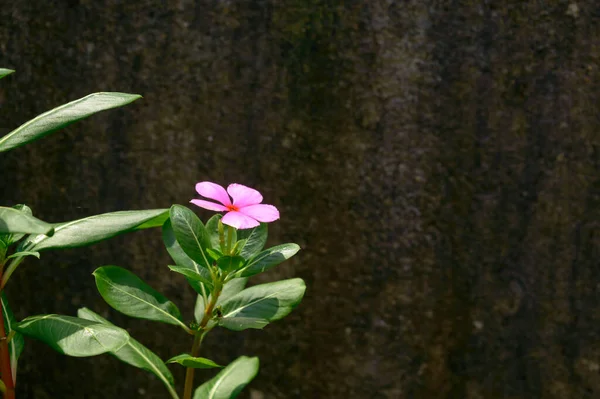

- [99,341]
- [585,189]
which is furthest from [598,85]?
[99,341]

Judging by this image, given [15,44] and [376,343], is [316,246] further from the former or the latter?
[15,44]

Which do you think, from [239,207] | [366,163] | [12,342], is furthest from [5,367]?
[366,163]

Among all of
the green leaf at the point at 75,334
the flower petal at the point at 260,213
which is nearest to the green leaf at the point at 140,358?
the green leaf at the point at 75,334

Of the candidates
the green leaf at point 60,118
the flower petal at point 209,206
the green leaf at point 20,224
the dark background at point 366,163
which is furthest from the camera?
the dark background at point 366,163

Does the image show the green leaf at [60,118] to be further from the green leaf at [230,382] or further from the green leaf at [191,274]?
the green leaf at [230,382]

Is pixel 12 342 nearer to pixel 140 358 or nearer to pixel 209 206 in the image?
pixel 140 358

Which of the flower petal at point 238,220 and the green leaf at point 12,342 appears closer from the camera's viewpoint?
the flower petal at point 238,220

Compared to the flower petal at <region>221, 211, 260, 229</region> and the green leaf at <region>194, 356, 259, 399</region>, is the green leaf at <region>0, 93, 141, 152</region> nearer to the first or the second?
the flower petal at <region>221, 211, 260, 229</region>

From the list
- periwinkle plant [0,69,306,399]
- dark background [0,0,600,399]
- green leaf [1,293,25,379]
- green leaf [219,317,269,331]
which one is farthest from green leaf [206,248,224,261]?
dark background [0,0,600,399]
